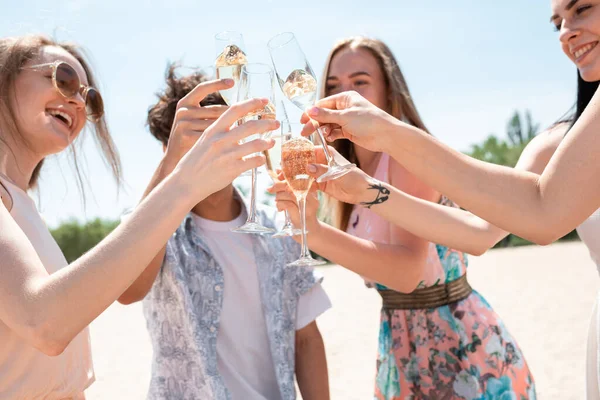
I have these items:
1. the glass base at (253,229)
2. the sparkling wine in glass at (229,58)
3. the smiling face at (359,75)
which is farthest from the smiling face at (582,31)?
the glass base at (253,229)

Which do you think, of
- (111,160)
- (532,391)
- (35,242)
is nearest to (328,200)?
(111,160)

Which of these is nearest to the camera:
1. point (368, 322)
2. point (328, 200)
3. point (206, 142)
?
point (206, 142)

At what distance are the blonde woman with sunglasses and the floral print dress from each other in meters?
1.73

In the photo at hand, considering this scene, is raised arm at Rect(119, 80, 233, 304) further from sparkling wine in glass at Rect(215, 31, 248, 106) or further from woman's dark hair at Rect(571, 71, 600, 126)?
woman's dark hair at Rect(571, 71, 600, 126)

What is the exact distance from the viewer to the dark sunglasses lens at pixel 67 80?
304 cm

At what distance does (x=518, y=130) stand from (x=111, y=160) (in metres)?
103

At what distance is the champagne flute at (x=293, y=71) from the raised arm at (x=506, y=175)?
0.12 m

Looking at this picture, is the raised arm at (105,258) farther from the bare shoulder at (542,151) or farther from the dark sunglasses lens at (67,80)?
the bare shoulder at (542,151)

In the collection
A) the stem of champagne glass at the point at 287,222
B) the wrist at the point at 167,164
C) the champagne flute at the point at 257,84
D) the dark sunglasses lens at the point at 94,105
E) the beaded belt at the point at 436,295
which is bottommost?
the beaded belt at the point at 436,295

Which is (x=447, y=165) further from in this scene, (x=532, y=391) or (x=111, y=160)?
(x=111, y=160)

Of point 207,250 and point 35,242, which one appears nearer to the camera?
point 35,242

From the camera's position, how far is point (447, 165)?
8.06 ft

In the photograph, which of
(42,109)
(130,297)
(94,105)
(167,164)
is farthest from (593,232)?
(42,109)

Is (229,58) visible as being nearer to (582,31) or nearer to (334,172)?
(334,172)
